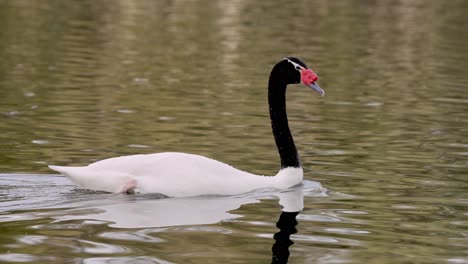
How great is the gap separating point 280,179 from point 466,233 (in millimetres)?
2746

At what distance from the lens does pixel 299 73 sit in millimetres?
14211

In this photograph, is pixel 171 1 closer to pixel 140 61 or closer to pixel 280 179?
pixel 140 61

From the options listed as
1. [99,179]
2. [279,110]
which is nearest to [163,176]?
[99,179]

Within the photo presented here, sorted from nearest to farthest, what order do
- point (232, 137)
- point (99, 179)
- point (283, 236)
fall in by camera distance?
point (283, 236) < point (99, 179) < point (232, 137)

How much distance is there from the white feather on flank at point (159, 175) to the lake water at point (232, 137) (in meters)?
0.16

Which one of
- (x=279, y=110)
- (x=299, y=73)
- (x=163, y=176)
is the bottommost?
(x=163, y=176)

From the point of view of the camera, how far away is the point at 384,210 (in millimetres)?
12812

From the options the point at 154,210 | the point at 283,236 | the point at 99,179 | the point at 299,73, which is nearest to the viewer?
the point at 283,236

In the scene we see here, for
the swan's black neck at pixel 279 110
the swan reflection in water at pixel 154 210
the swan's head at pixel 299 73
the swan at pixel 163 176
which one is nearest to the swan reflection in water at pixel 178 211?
the swan reflection in water at pixel 154 210

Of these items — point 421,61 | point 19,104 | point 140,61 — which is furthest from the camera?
point 421,61

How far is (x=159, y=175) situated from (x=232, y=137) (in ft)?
17.6

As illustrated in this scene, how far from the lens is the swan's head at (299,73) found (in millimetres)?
14062

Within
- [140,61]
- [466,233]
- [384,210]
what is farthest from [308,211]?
[140,61]

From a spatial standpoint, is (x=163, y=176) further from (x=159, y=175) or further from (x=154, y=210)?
(x=154, y=210)
